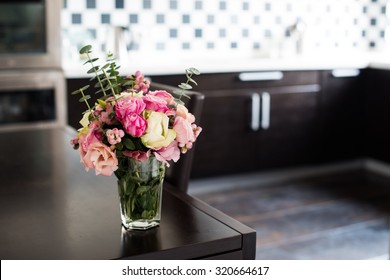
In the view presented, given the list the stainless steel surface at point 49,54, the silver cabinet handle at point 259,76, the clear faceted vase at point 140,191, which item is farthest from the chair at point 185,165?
the silver cabinet handle at point 259,76

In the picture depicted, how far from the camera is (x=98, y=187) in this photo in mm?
1434

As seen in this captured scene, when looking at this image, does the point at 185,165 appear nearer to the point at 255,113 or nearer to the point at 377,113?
the point at 255,113

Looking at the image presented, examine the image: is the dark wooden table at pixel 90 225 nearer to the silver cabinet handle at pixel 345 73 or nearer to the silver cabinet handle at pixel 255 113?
the silver cabinet handle at pixel 255 113

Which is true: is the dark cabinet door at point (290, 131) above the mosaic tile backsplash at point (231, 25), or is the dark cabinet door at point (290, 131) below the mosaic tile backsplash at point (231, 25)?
below

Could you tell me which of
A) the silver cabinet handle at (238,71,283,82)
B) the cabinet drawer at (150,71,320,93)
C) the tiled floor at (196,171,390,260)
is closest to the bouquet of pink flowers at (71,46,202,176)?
the tiled floor at (196,171,390,260)

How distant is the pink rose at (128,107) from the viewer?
1030 millimetres

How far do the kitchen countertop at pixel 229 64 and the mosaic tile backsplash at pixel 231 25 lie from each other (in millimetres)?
88

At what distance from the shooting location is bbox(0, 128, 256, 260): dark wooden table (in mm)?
1051

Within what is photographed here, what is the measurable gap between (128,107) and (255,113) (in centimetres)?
301

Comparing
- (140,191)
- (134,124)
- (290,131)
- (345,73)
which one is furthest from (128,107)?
(345,73)

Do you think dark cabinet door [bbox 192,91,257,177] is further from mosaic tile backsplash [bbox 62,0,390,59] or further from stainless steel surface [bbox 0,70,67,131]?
stainless steel surface [bbox 0,70,67,131]

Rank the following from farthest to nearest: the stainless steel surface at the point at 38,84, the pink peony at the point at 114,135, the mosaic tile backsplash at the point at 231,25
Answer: the mosaic tile backsplash at the point at 231,25 → the stainless steel surface at the point at 38,84 → the pink peony at the point at 114,135
